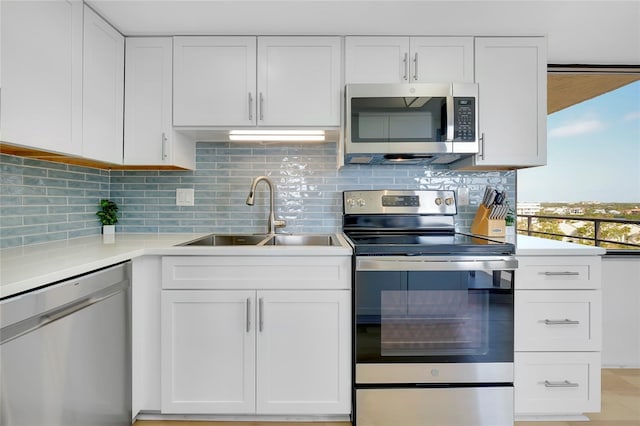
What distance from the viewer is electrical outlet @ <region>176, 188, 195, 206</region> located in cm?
237

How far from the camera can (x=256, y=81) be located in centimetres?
204

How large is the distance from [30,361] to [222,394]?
88 cm

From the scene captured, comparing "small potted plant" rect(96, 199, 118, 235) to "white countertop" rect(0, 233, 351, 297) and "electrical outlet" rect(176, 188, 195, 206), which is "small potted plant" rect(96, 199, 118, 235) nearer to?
"white countertop" rect(0, 233, 351, 297)

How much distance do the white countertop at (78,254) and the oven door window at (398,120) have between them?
64 centimetres

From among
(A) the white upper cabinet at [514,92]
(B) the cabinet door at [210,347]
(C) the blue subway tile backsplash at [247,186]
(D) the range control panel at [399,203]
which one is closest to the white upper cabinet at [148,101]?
(C) the blue subway tile backsplash at [247,186]

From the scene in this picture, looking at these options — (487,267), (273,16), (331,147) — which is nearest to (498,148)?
(487,267)

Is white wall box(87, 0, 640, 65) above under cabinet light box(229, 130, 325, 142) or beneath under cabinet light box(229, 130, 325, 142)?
above

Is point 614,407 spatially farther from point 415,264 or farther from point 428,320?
point 415,264

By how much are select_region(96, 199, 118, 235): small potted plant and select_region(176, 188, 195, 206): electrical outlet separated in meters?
0.39

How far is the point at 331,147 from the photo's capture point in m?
2.38

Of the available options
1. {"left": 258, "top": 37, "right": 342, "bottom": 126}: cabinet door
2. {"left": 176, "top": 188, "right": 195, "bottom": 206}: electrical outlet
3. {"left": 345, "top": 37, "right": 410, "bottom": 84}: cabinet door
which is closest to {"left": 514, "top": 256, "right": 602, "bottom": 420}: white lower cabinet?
{"left": 345, "top": 37, "right": 410, "bottom": 84}: cabinet door

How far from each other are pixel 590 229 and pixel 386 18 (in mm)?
2275

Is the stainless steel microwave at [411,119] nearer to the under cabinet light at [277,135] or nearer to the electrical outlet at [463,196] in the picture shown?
the under cabinet light at [277,135]

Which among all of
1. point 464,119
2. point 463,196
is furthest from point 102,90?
point 463,196
